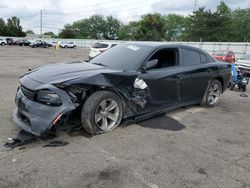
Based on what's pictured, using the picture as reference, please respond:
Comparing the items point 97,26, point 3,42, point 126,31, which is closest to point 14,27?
point 3,42

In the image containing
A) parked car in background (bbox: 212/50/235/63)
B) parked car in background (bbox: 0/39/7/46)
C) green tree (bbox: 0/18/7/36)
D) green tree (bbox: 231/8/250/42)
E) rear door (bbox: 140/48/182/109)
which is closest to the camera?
rear door (bbox: 140/48/182/109)

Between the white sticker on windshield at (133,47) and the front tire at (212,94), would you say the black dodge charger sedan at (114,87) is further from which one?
the front tire at (212,94)

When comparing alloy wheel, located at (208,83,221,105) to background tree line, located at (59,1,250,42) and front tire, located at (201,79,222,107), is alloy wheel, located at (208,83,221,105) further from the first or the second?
background tree line, located at (59,1,250,42)

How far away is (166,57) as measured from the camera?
16.5ft

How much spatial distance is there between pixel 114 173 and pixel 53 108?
4.13ft

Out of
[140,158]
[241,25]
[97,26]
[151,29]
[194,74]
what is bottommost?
[140,158]

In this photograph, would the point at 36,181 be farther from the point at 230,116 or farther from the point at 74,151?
the point at 230,116

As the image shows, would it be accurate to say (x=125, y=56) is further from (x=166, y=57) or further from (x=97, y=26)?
(x=97, y=26)

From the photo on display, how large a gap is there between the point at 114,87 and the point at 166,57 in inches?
61.2

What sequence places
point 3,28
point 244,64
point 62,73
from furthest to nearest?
point 3,28
point 244,64
point 62,73

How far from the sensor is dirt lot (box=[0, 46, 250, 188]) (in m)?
2.80

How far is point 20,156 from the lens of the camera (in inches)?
127

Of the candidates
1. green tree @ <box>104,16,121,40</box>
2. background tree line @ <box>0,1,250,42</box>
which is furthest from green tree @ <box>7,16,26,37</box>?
green tree @ <box>104,16,121,40</box>

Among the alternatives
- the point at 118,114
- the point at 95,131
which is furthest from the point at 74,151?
the point at 118,114
